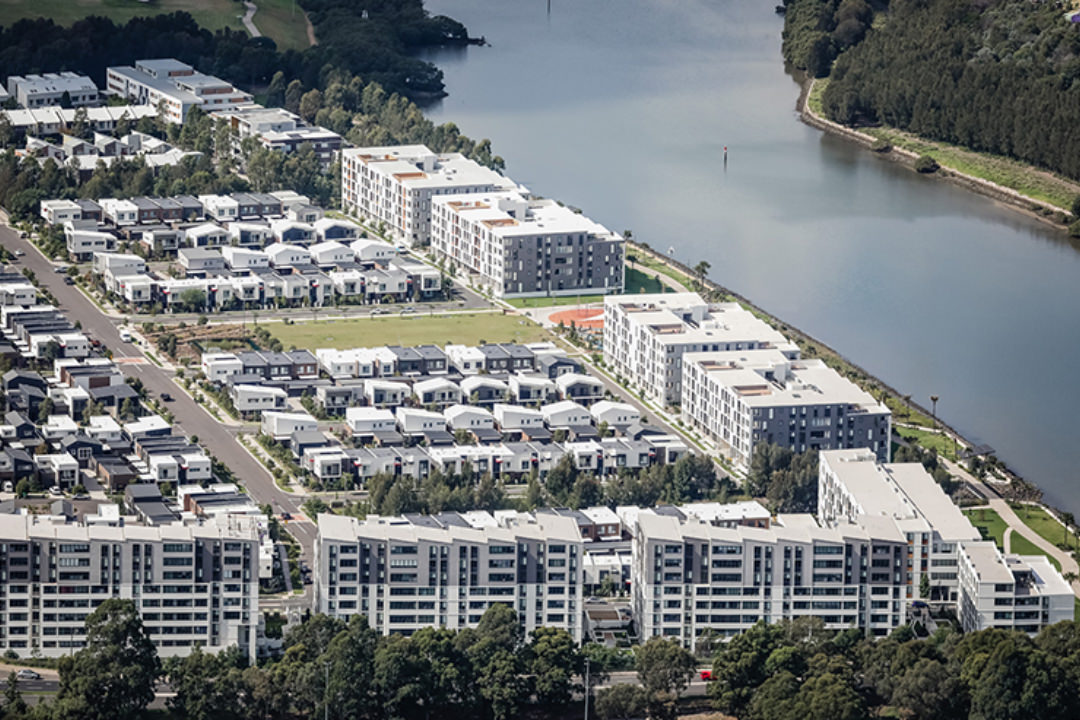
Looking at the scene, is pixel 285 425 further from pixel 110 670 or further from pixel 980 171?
pixel 980 171

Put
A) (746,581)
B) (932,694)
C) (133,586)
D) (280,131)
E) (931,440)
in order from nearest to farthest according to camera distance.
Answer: (932,694), (133,586), (746,581), (931,440), (280,131)

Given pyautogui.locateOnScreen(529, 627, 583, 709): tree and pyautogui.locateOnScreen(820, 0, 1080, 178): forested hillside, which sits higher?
pyautogui.locateOnScreen(820, 0, 1080, 178): forested hillside

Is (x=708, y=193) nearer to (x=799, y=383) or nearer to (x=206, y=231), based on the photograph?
(x=206, y=231)

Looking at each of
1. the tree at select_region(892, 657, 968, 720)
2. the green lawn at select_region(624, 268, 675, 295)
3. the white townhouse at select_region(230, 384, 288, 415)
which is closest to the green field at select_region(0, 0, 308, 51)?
the green lawn at select_region(624, 268, 675, 295)

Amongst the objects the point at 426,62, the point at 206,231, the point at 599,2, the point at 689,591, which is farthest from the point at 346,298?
the point at 599,2

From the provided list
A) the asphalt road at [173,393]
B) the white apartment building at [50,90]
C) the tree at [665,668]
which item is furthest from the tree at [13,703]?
the white apartment building at [50,90]

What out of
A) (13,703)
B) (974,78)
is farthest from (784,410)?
(974,78)

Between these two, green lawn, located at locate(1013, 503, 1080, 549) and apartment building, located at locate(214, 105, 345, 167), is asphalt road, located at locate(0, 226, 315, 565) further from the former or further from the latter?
green lawn, located at locate(1013, 503, 1080, 549)
